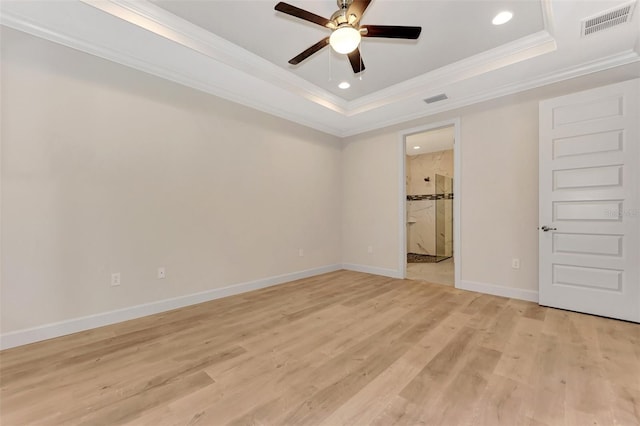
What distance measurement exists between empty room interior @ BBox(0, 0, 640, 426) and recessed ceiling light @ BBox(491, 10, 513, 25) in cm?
2

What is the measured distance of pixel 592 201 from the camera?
2756 millimetres

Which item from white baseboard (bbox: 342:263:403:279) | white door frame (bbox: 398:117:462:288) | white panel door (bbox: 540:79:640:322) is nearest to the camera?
white panel door (bbox: 540:79:640:322)

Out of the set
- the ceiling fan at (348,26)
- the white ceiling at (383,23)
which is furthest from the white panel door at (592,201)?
the ceiling fan at (348,26)

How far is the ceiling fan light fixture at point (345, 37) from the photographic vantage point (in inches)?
75.7

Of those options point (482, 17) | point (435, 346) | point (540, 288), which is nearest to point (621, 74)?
point (482, 17)

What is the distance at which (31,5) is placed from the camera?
2.05m

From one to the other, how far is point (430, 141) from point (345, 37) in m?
4.86

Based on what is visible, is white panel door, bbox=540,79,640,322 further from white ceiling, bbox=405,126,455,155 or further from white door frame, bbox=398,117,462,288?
white ceiling, bbox=405,126,455,155

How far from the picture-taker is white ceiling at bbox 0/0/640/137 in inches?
88.2

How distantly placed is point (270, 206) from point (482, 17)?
3.18 meters

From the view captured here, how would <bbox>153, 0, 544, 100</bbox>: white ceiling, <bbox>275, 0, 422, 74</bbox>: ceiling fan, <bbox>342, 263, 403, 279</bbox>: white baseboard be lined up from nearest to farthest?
<bbox>275, 0, 422, 74</bbox>: ceiling fan, <bbox>153, 0, 544, 100</bbox>: white ceiling, <bbox>342, 263, 403, 279</bbox>: white baseboard

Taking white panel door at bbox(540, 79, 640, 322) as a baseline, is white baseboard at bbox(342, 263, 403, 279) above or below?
below

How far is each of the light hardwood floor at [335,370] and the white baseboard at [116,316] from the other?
0.38 feet

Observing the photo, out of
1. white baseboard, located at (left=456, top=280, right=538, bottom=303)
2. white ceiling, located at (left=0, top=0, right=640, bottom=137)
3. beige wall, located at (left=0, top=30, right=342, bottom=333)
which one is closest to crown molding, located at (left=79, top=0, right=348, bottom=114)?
white ceiling, located at (left=0, top=0, right=640, bottom=137)
